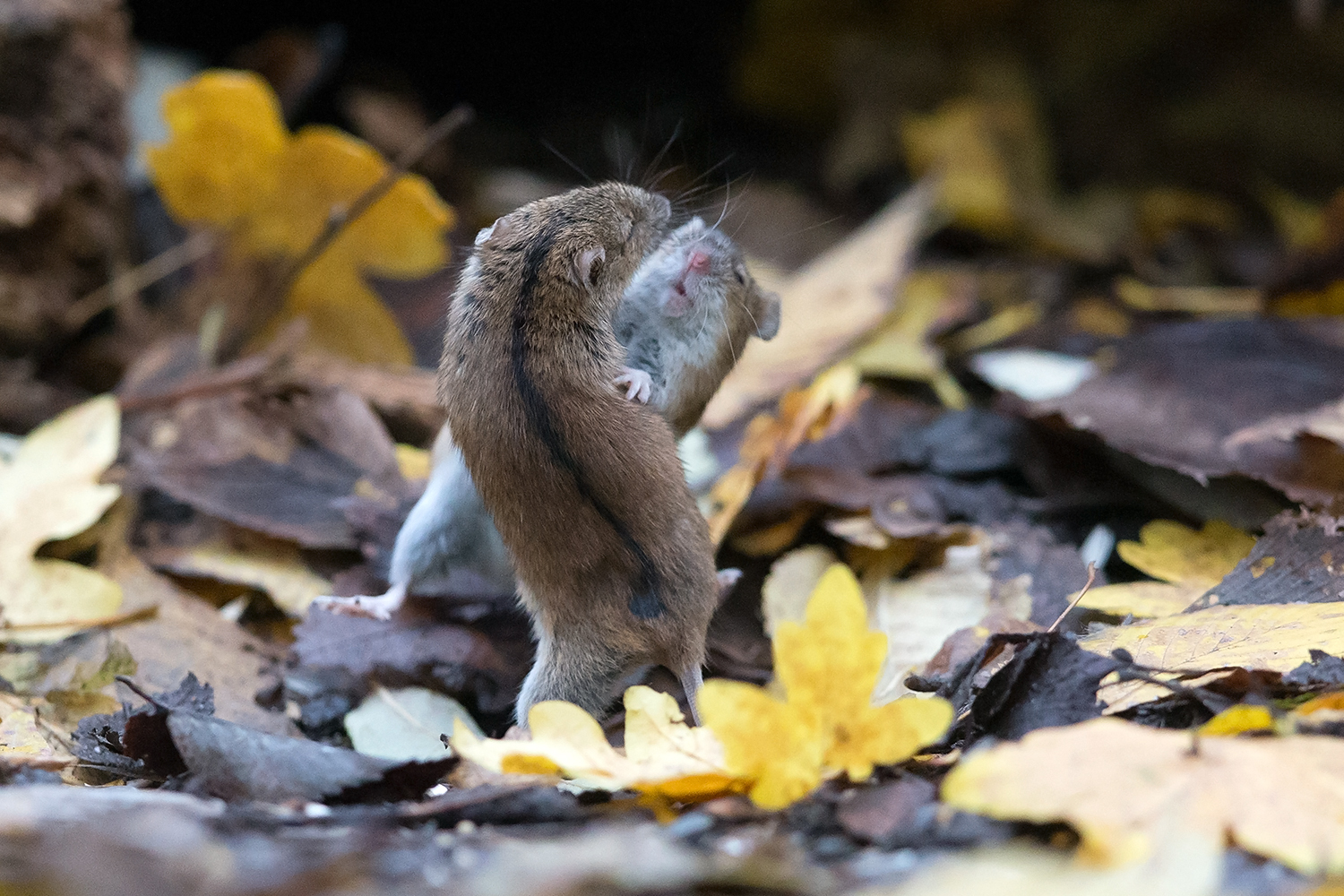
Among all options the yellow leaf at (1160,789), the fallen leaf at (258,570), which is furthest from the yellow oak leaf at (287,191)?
the yellow leaf at (1160,789)

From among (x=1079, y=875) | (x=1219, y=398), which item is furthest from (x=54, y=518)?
(x=1219, y=398)

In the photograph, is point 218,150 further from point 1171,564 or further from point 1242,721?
point 1242,721

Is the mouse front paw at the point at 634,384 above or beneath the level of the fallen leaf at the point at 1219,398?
above

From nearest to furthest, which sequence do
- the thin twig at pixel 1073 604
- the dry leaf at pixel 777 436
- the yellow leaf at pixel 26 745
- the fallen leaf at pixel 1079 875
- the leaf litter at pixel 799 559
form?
the fallen leaf at pixel 1079 875, the leaf litter at pixel 799 559, the yellow leaf at pixel 26 745, the thin twig at pixel 1073 604, the dry leaf at pixel 777 436

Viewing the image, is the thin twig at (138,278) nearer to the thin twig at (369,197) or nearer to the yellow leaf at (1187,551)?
the thin twig at (369,197)

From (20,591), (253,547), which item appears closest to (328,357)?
(253,547)

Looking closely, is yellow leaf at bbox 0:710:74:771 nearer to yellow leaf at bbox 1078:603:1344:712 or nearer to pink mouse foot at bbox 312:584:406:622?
pink mouse foot at bbox 312:584:406:622
